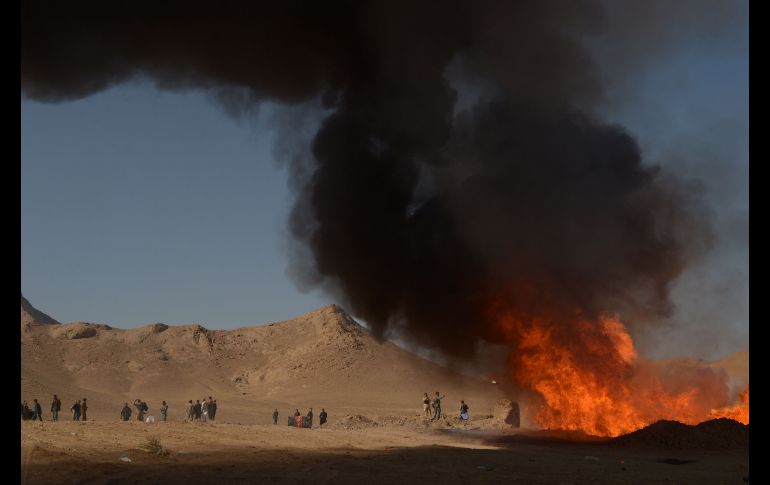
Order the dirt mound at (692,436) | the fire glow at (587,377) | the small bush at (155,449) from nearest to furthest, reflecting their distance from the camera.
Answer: the small bush at (155,449) → the dirt mound at (692,436) → the fire glow at (587,377)

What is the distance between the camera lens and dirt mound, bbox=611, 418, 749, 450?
29.6m

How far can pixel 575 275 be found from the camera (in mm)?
37031

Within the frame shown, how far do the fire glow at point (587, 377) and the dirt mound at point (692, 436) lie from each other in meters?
3.63

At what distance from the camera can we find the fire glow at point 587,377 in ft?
113

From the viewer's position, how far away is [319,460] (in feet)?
72.2

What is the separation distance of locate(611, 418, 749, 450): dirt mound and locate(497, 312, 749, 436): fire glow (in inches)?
143

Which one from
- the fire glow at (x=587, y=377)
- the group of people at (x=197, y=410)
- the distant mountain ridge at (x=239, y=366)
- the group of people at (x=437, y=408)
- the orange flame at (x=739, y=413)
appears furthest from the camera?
the distant mountain ridge at (x=239, y=366)

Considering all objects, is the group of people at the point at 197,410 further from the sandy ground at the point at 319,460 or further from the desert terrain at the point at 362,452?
the sandy ground at the point at 319,460

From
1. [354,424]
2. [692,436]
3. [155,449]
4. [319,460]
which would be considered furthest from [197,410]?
[692,436]

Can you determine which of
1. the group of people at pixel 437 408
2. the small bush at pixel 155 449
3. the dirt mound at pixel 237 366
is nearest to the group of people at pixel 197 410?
the group of people at pixel 437 408

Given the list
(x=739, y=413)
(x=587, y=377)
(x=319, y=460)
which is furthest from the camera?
(x=739, y=413)

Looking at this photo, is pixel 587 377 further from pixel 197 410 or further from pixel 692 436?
pixel 197 410

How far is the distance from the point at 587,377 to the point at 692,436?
17.4 ft

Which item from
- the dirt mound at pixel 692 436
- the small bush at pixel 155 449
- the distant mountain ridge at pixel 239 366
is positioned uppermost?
the distant mountain ridge at pixel 239 366
